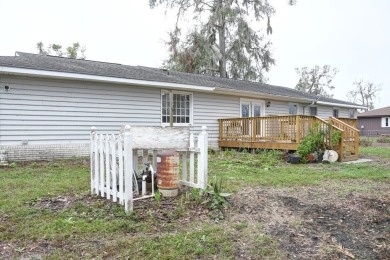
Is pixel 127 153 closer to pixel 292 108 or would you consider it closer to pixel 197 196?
pixel 197 196

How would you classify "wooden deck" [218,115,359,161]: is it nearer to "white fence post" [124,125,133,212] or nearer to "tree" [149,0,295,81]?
"white fence post" [124,125,133,212]

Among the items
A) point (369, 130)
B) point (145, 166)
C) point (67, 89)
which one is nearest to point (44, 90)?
point (67, 89)

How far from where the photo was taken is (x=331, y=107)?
20.1 m

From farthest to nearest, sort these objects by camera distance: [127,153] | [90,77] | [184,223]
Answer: [90,77] < [127,153] < [184,223]

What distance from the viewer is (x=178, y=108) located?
11672 mm

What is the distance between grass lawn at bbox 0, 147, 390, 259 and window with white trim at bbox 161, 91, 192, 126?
6038mm

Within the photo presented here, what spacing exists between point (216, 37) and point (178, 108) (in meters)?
12.5

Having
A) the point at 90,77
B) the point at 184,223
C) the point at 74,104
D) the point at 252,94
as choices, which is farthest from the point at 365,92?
the point at 184,223

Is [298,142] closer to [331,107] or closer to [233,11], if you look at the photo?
[331,107]

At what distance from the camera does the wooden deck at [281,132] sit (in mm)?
9477

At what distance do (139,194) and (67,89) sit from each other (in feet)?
19.0

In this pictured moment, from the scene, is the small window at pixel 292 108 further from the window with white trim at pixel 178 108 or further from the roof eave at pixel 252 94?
the window with white trim at pixel 178 108

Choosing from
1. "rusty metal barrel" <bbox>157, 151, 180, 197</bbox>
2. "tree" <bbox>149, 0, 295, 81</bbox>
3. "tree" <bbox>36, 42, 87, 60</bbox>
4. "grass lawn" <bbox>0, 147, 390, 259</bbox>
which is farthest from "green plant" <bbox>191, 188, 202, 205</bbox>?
"tree" <bbox>36, 42, 87, 60</bbox>

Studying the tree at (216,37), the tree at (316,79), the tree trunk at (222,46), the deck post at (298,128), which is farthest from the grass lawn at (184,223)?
the tree at (316,79)
